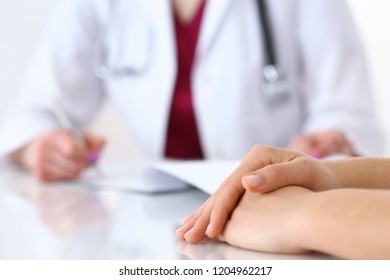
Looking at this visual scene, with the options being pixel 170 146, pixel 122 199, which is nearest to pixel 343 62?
pixel 170 146

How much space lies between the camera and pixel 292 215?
0.43 m

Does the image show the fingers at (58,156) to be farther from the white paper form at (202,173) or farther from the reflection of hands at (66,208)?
the white paper form at (202,173)

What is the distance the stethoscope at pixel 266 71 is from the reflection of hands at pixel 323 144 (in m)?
0.22

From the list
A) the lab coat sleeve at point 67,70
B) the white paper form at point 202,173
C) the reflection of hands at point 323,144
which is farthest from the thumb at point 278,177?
the lab coat sleeve at point 67,70

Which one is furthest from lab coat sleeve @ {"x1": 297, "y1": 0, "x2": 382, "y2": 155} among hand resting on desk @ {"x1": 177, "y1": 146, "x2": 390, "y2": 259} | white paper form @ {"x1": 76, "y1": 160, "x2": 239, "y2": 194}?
hand resting on desk @ {"x1": 177, "y1": 146, "x2": 390, "y2": 259}

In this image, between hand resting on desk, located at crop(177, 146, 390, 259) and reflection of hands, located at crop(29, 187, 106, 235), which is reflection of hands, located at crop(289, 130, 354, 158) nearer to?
reflection of hands, located at crop(29, 187, 106, 235)

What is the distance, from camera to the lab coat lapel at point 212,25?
1299 mm

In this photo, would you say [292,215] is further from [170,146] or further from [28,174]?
[170,146]

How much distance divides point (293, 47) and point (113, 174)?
0.52 m

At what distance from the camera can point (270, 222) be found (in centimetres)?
44

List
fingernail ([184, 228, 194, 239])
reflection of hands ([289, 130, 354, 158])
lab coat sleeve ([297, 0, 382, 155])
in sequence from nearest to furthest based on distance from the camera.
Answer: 1. fingernail ([184, 228, 194, 239])
2. reflection of hands ([289, 130, 354, 158])
3. lab coat sleeve ([297, 0, 382, 155])

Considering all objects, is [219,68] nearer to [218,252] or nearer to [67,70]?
[67,70]

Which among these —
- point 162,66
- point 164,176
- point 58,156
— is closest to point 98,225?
point 164,176

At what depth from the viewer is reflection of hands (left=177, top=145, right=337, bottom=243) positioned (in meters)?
0.46
